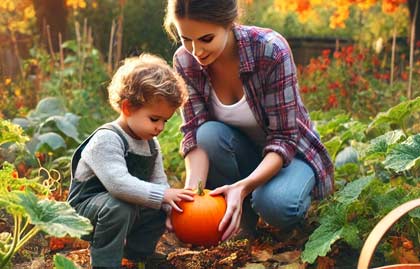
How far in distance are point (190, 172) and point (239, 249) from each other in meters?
0.45

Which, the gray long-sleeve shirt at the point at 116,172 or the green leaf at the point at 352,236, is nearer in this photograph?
the gray long-sleeve shirt at the point at 116,172

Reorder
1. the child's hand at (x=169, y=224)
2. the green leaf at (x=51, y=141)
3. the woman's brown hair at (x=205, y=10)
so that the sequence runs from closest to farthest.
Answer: the woman's brown hair at (x=205, y=10)
the child's hand at (x=169, y=224)
the green leaf at (x=51, y=141)

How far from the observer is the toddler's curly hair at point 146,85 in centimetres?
274

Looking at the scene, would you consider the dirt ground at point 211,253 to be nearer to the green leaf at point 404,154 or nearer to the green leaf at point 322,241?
the green leaf at point 322,241

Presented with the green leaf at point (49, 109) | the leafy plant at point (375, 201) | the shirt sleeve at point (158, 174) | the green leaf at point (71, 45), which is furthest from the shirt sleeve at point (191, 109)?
the green leaf at point (71, 45)

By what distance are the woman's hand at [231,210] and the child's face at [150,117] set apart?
1.16ft

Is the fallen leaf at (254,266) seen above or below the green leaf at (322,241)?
below

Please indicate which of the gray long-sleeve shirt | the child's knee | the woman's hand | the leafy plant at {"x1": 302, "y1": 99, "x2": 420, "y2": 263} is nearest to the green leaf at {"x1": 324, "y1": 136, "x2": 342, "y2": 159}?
the leafy plant at {"x1": 302, "y1": 99, "x2": 420, "y2": 263}

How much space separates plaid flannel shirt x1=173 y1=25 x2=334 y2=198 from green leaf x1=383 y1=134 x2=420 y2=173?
42 centimetres

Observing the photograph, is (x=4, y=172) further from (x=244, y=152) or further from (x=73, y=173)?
(x=244, y=152)

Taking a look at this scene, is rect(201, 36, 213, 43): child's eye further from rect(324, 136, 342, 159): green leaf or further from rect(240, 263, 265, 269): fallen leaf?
rect(324, 136, 342, 159): green leaf

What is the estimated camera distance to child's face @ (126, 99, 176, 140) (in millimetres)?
2752

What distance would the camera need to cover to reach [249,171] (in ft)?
11.1

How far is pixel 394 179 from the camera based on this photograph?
353cm
